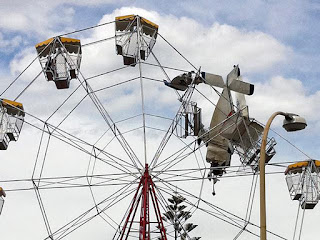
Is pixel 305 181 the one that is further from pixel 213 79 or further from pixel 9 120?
pixel 9 120

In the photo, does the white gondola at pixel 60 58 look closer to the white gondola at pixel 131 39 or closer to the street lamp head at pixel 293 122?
the white gondola at pixel 131 39

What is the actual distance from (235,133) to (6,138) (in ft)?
26.9

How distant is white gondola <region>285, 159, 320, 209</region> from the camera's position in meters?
20.5

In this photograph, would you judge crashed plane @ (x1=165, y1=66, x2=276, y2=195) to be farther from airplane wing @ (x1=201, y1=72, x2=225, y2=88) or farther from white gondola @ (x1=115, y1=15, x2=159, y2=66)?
white gondola @ (x1=115, y1=15, x2=159, y2=66)

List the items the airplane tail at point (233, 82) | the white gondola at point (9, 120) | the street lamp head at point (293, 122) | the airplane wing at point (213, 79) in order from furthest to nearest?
the airplane wing at point (213, 79), the airplane tail at point (233, 82), the white gondola at point (9, 120), the street lamp head at point (293, 122)

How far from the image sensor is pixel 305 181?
2053 centimetres

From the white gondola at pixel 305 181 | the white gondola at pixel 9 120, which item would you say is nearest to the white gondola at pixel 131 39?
the white gondola at pixel 9 120

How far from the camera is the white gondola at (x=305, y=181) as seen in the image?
20.5 m

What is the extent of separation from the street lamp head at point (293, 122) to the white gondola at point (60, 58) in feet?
29.3

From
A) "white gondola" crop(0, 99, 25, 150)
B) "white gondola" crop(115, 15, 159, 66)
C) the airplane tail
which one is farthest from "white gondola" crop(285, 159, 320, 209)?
"white gondola" crop(0, 99, 25, 150)

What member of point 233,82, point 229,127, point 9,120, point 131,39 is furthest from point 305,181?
point 9,120

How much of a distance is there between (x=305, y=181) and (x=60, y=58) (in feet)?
30.8

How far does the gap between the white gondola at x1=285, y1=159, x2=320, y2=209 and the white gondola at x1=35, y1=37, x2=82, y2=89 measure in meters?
8.16

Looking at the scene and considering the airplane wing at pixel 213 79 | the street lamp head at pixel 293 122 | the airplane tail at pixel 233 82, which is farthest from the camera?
the airplane wing at pixel 213 79
